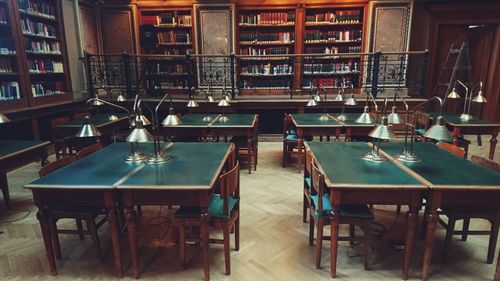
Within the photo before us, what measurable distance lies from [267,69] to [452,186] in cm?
576

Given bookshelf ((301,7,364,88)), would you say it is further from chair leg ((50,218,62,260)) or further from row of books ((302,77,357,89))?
chair leg ((50,218,62,260))

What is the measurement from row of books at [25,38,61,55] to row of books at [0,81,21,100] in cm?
63

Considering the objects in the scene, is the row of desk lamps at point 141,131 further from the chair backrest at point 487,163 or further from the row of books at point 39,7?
the row of books at point 39,7

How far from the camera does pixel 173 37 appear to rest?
7.38 meters

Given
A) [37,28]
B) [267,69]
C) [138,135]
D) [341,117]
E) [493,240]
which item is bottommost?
[493,240]

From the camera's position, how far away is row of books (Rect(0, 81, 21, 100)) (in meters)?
4.70

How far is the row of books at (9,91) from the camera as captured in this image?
4.70 metres

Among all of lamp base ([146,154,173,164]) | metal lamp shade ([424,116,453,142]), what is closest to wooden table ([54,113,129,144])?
lamp base ([146,154,173,164])

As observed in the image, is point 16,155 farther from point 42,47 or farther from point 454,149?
point 454,149

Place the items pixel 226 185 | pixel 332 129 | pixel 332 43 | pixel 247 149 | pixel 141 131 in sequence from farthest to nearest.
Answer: pixel 332 43 < pixel 247 149 < pixel 332 129 < pixel 141 131 < pixel 226 185

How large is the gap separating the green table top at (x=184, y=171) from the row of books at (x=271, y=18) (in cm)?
503

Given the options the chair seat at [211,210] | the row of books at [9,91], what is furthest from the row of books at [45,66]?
the chair seat at [211,210]

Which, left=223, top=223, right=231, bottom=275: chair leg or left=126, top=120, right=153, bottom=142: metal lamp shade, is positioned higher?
left=126, top=120, right=153, bottom=142: metal lamp shade

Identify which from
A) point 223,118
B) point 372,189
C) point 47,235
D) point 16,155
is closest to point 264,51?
point 223,118
